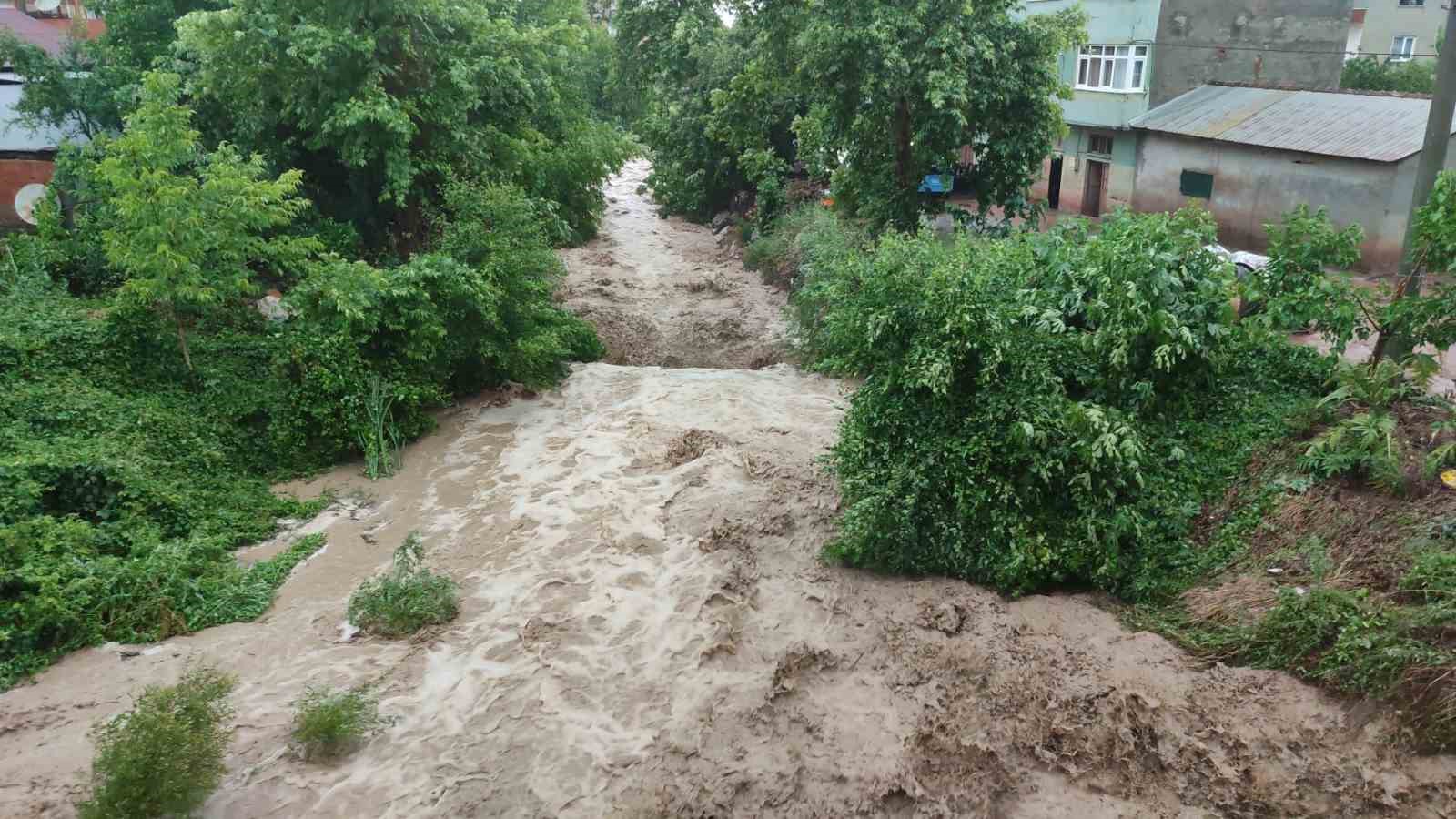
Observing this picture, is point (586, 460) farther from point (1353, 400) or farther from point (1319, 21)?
point (1319, 21)

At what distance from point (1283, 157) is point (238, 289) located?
59.6 feet

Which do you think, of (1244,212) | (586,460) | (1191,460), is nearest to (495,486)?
(586,460)

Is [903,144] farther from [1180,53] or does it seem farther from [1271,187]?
[1180,53]

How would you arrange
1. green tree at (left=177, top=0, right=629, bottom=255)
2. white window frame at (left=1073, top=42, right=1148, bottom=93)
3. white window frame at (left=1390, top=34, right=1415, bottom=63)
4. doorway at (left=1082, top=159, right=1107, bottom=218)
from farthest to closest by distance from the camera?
white window frame at (left=1390, top=34, right=1415, bottom=63) < doorway at (left=1082, top=159, right=1107, bottom=218) < white window frame at (left=1073, top=42, right=1148, bottom=93) < green tree at (left=177, top=0, right=629, bottom=255)

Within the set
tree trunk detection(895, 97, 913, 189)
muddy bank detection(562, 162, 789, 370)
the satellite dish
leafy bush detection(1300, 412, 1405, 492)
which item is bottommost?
muddy bank detection(562, 162, 789, 370)

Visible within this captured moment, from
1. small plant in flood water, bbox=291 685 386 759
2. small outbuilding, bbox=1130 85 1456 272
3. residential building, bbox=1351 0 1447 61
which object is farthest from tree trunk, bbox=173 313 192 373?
residential building, bbox=1351 0 1447 61


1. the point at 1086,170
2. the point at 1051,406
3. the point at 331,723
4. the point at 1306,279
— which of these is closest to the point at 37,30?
the point at 331,723

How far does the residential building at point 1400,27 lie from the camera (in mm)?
28109

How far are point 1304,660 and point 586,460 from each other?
6886 mm

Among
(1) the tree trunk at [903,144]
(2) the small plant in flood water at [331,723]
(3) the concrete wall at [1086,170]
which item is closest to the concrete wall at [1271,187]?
(3) the concrete wall at [1086,170]

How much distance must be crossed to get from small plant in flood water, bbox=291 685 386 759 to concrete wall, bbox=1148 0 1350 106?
2195 cm

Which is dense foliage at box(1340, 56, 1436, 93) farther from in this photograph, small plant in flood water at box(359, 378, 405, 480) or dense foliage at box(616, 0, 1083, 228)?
small plant in flood water at box(359, 378, 405, 480)

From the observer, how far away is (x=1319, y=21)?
2206cm

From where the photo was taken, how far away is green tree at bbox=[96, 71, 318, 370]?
9.47 meters
